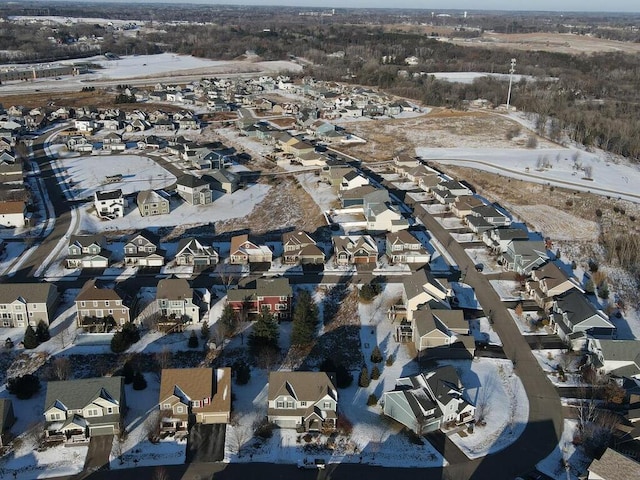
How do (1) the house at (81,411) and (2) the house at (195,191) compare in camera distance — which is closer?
(1) the house at (81,411)

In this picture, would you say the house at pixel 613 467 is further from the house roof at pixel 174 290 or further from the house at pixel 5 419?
the house at pixel 5 419

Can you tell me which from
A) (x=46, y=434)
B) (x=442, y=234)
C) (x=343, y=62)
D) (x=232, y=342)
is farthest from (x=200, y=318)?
(x=343, y=62)

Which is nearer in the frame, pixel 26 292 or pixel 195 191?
pixel 26 292

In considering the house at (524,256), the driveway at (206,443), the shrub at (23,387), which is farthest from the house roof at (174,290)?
the house at (524,256)

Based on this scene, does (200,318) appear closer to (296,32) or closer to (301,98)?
(301,98)

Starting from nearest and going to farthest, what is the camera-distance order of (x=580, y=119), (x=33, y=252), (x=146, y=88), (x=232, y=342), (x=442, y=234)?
(x=232, y=342)
(x=33, y=252)
(x=442, y=234)
(x=580, y=119)
(x=146, y=88)

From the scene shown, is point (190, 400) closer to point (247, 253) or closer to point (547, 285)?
point (247, 253)

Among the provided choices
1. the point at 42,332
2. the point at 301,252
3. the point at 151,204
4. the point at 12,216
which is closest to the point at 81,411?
the point at 42,332
